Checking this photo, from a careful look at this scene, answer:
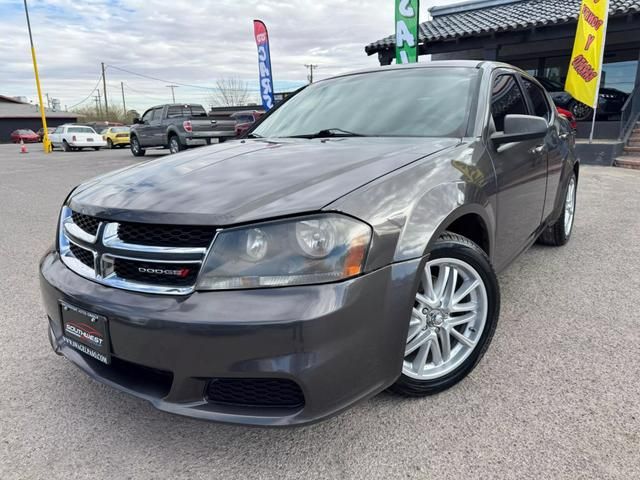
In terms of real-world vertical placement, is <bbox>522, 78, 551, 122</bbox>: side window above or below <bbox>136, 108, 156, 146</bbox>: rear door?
above

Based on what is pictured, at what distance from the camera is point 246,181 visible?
193cm

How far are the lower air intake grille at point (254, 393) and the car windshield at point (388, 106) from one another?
150cm

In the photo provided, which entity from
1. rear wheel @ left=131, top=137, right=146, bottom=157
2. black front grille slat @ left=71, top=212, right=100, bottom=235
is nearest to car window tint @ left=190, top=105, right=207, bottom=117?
rear wheel @ left=131, top=137, right=146, bottom=157

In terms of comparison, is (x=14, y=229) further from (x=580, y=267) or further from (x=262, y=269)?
(x=580, y=267)

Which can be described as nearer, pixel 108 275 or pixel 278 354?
pixel 278 354

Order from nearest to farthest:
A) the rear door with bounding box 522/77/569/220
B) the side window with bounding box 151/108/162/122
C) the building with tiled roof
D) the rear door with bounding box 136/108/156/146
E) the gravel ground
A: the gravel ground, the rear door with bounding box 522/77/569/220, the building with tiled roof, the side window with bounding box 151/108/162/122, the rear door with bounding box 136/108/156/146

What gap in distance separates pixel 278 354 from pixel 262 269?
278 millimetres

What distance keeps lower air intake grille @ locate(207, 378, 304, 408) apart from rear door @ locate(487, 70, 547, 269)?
150cm

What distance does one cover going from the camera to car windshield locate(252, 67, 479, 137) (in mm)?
2584

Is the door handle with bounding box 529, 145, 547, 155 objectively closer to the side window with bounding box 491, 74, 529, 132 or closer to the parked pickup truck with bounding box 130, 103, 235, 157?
the side window with bounding box 491, 74, 529, 132

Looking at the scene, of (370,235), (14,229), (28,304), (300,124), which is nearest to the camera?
(370,235)

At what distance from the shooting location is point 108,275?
1787 mm

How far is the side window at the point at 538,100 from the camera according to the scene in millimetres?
3573

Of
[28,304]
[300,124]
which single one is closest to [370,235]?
[300,124]
